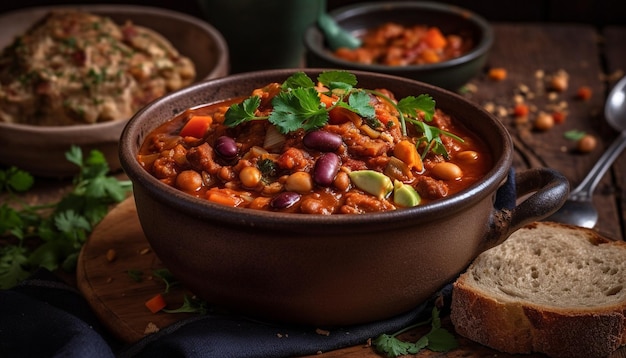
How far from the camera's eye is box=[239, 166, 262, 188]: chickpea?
119 inches

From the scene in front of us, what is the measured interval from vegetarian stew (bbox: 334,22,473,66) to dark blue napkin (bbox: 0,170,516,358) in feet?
8.35

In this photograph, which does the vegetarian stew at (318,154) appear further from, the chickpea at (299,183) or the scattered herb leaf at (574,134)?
the scattered herb leaf at (574,134)

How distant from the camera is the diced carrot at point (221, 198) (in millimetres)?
2957

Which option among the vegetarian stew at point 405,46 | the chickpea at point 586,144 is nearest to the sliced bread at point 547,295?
the chickpea at point 586,144

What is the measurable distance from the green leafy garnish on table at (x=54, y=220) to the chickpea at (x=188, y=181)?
37.2 inches

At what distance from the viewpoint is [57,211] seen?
13.4ft

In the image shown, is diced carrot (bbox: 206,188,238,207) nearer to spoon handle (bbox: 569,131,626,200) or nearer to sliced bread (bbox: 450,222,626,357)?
sliced bread (bbox: 450,222,626,357)

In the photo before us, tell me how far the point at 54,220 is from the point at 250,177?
1414 millimetres

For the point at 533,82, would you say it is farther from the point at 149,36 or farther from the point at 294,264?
the point at 294,264

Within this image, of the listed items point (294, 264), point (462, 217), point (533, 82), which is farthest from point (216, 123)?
point (533, 82)

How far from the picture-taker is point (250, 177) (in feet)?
9.94

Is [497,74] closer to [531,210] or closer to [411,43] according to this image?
[411,43]

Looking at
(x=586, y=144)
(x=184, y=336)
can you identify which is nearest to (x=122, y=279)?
(x=184, y=336)

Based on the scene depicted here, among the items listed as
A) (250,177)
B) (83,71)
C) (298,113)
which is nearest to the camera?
(250,177)
